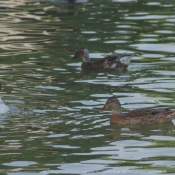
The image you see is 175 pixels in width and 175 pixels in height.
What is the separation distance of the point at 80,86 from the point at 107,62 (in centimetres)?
237

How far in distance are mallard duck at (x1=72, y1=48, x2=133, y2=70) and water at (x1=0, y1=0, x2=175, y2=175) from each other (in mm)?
168

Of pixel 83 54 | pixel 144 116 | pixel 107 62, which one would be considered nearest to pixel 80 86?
pixel 107 62

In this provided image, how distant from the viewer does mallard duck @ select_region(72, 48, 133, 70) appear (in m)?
21.5

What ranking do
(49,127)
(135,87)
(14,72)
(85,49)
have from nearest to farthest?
(49,127), (135,87), (14,72), (85,49)

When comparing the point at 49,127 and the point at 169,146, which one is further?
the point at 49,127

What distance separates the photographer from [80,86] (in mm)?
19406

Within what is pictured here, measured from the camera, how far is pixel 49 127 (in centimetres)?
1527

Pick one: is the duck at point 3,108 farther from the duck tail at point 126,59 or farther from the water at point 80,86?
the duck tail at point 126,59

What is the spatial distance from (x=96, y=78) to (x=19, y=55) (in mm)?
2911

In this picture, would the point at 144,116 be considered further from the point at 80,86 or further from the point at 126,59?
the point at 126,59

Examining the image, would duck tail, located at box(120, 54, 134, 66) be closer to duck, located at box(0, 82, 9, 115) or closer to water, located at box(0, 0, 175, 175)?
water, located at box(0, 0, 175, 175)

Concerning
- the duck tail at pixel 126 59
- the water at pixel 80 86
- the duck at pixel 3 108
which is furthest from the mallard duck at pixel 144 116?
the duck tail at pixel 126 59

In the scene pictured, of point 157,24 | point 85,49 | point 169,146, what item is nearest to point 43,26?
point 157,24

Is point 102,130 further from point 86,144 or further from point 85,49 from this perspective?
point 85,49
